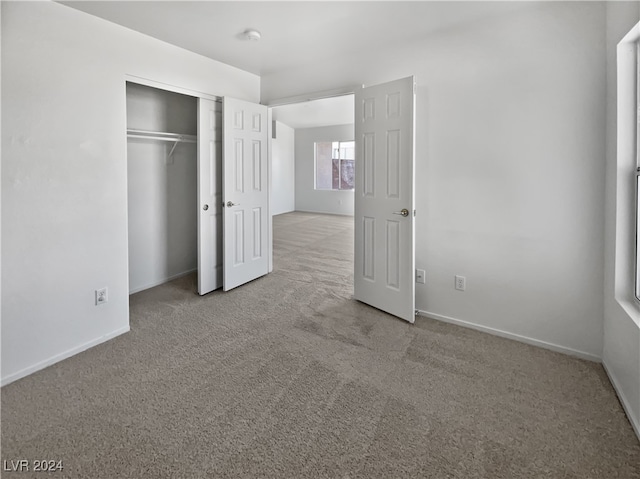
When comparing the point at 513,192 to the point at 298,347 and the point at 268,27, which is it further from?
the point at 268,27

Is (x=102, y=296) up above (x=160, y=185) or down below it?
below

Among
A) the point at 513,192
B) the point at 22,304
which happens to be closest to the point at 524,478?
the point at 513,192

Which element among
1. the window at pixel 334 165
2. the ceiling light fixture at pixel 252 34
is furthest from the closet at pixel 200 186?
the window at pixel 334 165

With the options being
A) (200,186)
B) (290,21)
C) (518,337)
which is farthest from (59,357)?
(518,337)

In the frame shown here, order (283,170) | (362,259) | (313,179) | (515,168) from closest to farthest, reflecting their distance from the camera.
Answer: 1. (515,168)
2. (362,259)
3. (283,170)
4. (313,179)

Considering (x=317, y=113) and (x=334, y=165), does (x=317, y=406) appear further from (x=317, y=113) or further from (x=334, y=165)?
(x=334, y=165)

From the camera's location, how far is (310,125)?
34.6ft

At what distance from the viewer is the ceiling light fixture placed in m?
2.82

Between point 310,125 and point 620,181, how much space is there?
9.28 meters

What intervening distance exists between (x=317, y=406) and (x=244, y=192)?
2591mm

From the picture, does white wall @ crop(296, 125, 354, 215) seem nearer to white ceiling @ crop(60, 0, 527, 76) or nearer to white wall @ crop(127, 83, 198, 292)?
white wall @ crop(127, 83, 198, 292)

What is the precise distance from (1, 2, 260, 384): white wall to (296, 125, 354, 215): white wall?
7.83m

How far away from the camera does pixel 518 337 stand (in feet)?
8.84

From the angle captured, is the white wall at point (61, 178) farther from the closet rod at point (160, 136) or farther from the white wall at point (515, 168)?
the white wall at point (515, 168)
